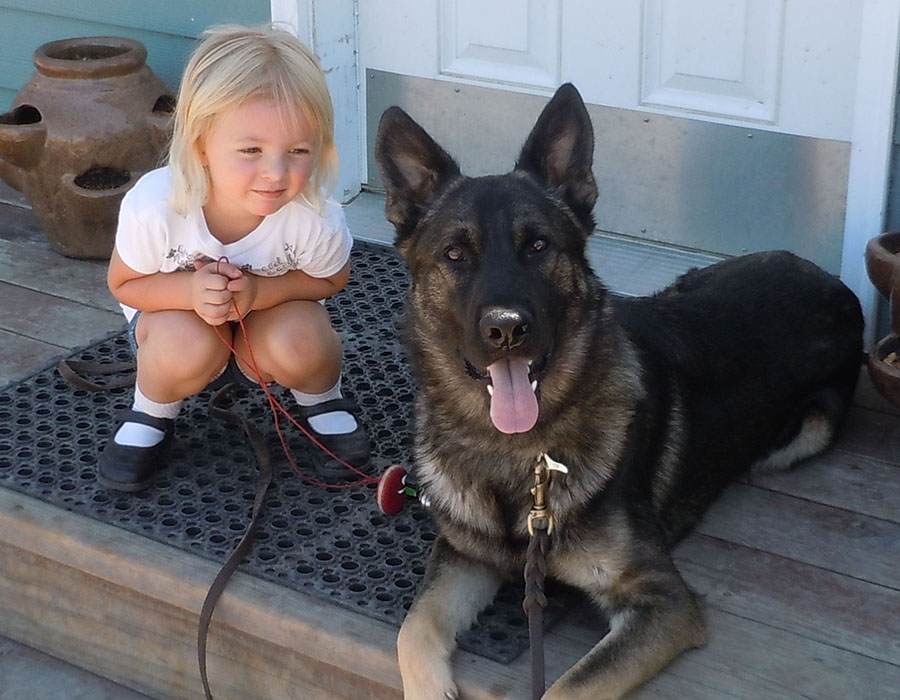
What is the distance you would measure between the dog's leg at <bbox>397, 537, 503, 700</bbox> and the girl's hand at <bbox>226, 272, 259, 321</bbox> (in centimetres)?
78

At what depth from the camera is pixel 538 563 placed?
8.45 ft

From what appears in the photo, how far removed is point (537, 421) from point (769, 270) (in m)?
1.03

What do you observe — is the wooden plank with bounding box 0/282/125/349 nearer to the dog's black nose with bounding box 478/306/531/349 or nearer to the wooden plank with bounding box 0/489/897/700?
the wooden plank with bounding box 0/489/897/700

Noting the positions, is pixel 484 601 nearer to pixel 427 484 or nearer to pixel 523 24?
pixel 427 484

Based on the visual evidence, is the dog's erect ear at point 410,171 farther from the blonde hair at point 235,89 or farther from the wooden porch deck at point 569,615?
the wooden porch deck at point 569,615

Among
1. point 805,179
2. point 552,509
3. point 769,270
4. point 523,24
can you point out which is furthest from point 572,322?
point 523,24

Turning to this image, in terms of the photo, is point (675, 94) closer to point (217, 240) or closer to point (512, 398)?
point (217, 240)

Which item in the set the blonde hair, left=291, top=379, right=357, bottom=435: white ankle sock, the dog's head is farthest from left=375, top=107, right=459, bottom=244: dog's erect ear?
left=291, top=379, right=357, bottom=435: white ankle sock

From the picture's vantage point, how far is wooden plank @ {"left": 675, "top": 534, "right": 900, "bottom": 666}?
2.67m

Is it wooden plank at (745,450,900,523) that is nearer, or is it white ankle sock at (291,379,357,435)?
wooden plank at (745,450,900,523)

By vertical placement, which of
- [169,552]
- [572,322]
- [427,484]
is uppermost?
[572,322]

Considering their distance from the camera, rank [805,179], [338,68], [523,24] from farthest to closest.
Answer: [338,68] < [523,24] < [805,179]

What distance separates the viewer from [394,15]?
14.8 ft

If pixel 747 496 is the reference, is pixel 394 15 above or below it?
above
